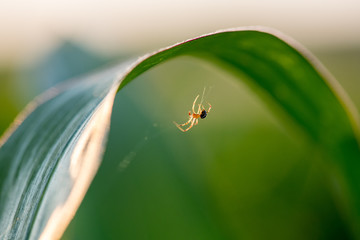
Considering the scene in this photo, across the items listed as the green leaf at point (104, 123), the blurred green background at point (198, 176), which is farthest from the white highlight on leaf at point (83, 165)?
the blurred green background at point (198, 176)

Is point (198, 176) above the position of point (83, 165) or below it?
above

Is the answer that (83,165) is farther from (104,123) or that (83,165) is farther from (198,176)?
(198,176)

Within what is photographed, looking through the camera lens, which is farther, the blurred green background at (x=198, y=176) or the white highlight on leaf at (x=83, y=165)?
the blurred green background at (x=198, y=176)

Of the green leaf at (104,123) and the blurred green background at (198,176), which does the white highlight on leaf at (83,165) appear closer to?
the green leaf at (104,123)

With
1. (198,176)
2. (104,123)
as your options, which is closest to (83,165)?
(104,123)

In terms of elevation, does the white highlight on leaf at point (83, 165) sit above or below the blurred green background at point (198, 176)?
below
